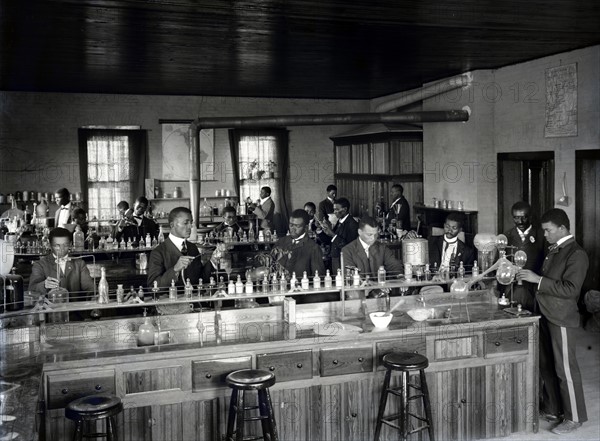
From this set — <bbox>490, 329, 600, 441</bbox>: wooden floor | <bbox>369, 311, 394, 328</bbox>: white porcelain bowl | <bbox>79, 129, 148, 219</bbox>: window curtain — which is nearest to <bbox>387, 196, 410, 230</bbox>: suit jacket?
<bbox>490, 329, 600, 441</bbox>: wooden floor

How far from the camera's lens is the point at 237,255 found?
1016 centimetres

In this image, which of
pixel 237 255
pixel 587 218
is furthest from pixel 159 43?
pixel 587 218

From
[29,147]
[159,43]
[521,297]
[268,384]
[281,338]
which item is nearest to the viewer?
[268,384]

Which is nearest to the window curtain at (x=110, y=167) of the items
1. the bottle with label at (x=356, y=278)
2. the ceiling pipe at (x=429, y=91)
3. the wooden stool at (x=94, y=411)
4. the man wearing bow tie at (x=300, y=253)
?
the ceiling pipe at (x=429, y=91)

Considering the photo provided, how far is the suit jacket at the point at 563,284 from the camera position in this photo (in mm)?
5590

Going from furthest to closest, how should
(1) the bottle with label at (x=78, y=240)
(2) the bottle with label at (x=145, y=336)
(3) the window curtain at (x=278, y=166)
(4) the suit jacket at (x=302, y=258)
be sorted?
1. (3) the window curtain at (x=278, y=166)
2. (1) the bottle with label at (x=78, y=240)
3. (4) the suit jacket at (x=302, y=258)
4. (2) the bottle with label at (x=145, y=336)

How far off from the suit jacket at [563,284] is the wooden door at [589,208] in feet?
10.7

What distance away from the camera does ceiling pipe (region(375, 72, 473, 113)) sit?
11.1 m

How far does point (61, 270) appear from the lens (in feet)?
20.1

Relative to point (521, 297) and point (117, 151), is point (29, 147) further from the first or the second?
point (521, 297)

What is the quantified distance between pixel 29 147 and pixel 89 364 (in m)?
10.6

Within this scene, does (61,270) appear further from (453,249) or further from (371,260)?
(453,249)

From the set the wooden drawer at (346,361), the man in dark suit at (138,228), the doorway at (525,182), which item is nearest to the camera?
the wooden drawer at (346,361)

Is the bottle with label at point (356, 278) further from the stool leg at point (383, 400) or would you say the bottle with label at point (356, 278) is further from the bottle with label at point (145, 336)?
the bottle with label at point (145, 336)
